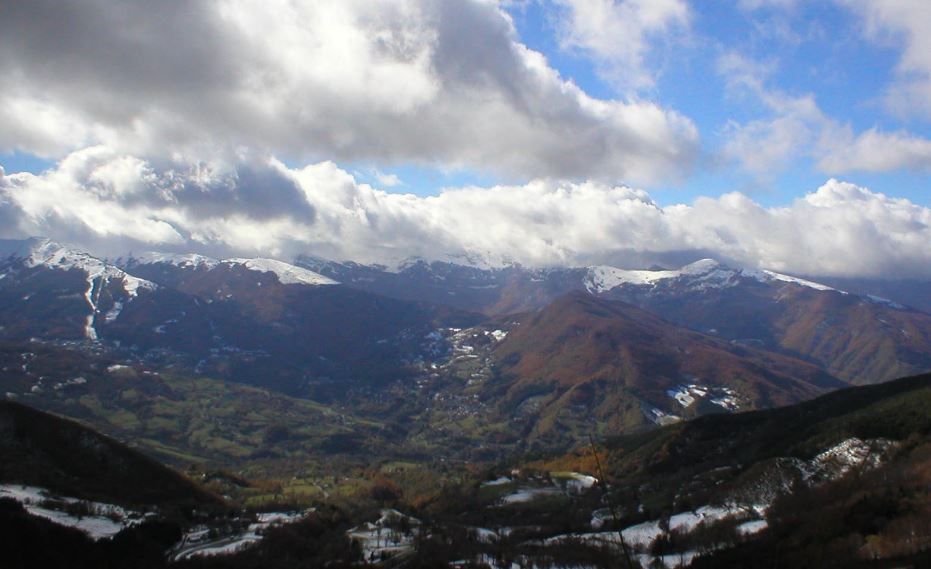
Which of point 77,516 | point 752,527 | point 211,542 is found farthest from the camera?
point 752,527

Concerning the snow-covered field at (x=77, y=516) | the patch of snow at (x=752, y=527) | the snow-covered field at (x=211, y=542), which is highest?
the patch of snow at (x=752, y=527)

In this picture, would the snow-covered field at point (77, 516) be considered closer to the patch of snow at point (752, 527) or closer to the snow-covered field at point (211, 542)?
the snow-covered field at point (211, 542)

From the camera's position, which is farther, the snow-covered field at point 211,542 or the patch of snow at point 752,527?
the patch of snow at point 752,527

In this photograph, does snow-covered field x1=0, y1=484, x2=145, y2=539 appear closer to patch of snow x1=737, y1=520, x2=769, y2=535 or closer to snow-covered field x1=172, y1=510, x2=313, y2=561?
snow-covered field x1=172, y1=510, x2=313, y2=561

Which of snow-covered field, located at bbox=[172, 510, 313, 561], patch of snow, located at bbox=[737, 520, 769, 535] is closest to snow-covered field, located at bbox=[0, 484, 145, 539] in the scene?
snow-covered field, located at bbox=[172, 510, 313, 561]

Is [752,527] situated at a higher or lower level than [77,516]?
higher

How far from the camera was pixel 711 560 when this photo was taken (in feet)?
468

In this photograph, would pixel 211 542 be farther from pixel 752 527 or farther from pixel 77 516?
pixel 752 527

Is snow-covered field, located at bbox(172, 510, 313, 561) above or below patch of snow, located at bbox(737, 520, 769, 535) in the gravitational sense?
below

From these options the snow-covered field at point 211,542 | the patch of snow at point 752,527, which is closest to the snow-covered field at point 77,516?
the snow-covered field at point 211,542

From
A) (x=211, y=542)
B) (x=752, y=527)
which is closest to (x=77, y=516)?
(x=211, y=542)

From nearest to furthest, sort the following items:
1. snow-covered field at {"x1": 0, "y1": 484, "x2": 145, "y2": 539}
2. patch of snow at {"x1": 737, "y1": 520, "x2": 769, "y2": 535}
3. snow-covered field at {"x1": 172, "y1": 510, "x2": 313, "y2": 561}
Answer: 1. snow-covered field at {"x1": 0, "y1": 484, "x2": 145, "y2": 539}
2. snow-covered field at {"x1": 172, "y1": 510, "x2": 313, "y2": 561}
3. patch of snow at {"x1": 737, "y1": 520, "x2": 769, "y2": 535}

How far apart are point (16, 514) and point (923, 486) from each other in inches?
7197

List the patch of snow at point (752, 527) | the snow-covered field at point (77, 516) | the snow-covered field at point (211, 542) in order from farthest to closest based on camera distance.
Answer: the patch of snow at point (752, 527) → the snow-covered field at point (211, 542) → the snow-covered field at point (77, 516)
